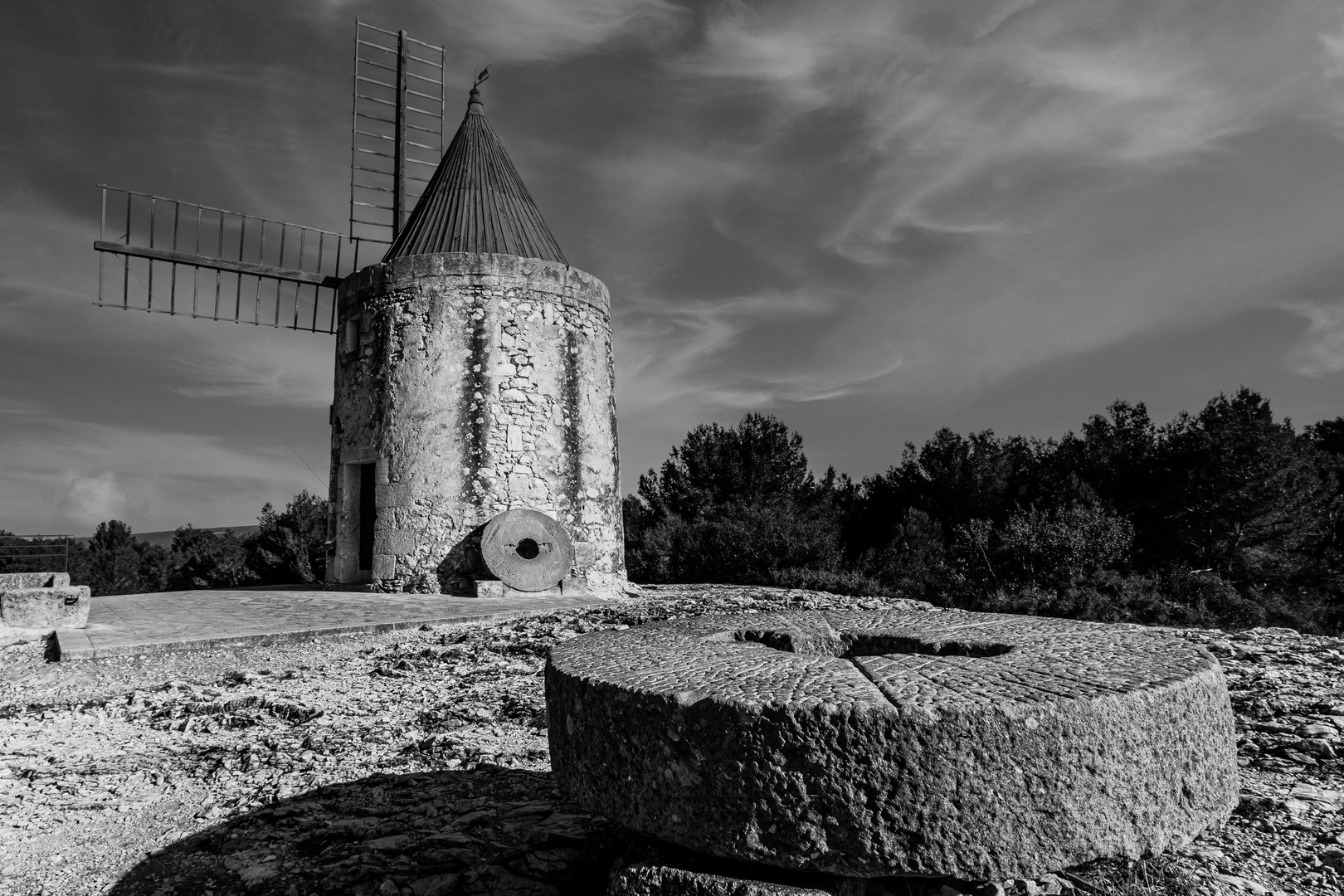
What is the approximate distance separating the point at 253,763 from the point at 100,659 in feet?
10.3

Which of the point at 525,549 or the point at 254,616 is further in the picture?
the point at 525,549

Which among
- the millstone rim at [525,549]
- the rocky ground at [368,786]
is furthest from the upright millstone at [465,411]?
the rocky ground at [368,786]

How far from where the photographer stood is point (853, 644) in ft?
10.9

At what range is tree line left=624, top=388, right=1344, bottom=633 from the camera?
46.0 feet

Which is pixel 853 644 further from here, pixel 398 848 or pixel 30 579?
pixel 30 579

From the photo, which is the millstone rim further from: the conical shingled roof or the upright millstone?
the conical shingled roof

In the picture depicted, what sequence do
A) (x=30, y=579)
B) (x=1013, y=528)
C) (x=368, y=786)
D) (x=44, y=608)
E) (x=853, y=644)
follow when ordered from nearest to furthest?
(x=853, y=644), (x=368, y=786), (x=44, y=608), (x=30, y=579), (x=1013, y=528)

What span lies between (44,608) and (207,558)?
18.7 meters

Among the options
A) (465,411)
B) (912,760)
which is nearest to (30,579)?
(465,411)

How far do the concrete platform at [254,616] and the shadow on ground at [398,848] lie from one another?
3795 mm

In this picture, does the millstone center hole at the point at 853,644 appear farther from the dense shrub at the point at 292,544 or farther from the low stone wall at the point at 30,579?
the dense shrub at the point at 292,544

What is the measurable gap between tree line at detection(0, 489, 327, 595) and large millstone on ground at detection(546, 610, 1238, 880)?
15.2 m

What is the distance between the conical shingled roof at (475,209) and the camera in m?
11.5

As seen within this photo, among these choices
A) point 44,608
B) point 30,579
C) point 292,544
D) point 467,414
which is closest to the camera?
point 44,608
